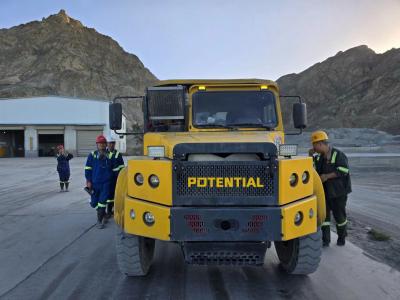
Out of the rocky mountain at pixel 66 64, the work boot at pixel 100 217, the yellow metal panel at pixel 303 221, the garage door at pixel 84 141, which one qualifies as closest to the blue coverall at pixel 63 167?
the work boot at pixel 100 217

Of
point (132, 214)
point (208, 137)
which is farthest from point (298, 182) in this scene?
point (132, 214)

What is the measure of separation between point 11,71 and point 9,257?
10656 cm

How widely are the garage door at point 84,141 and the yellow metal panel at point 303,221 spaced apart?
46.7m

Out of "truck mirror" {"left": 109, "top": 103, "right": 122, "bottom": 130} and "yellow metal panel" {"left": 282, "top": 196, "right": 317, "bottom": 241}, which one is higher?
"truck mirror" {"left": 109, "top": 103, "right": 122, "bottom": 130}

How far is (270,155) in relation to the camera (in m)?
4.55

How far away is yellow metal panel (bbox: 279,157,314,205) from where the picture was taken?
4496 mm

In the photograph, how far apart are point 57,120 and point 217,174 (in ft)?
156

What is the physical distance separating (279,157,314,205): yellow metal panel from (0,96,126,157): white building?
150 ft

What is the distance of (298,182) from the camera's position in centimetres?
465

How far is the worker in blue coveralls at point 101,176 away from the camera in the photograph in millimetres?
Answer: 8461

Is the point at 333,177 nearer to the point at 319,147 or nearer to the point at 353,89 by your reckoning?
the point at 319,147

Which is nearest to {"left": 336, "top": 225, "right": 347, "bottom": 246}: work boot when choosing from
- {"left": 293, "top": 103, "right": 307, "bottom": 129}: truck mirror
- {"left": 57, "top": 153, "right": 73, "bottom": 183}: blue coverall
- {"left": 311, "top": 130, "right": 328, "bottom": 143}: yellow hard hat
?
{"left": 311, "top": 130, "right": 328, "bottom": 143}: yellow hard hat

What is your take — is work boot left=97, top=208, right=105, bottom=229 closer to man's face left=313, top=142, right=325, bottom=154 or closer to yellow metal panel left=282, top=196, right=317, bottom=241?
man's face left=313, top=142, right=325, bottom=154

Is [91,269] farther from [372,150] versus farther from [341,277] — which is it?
[372,150]
